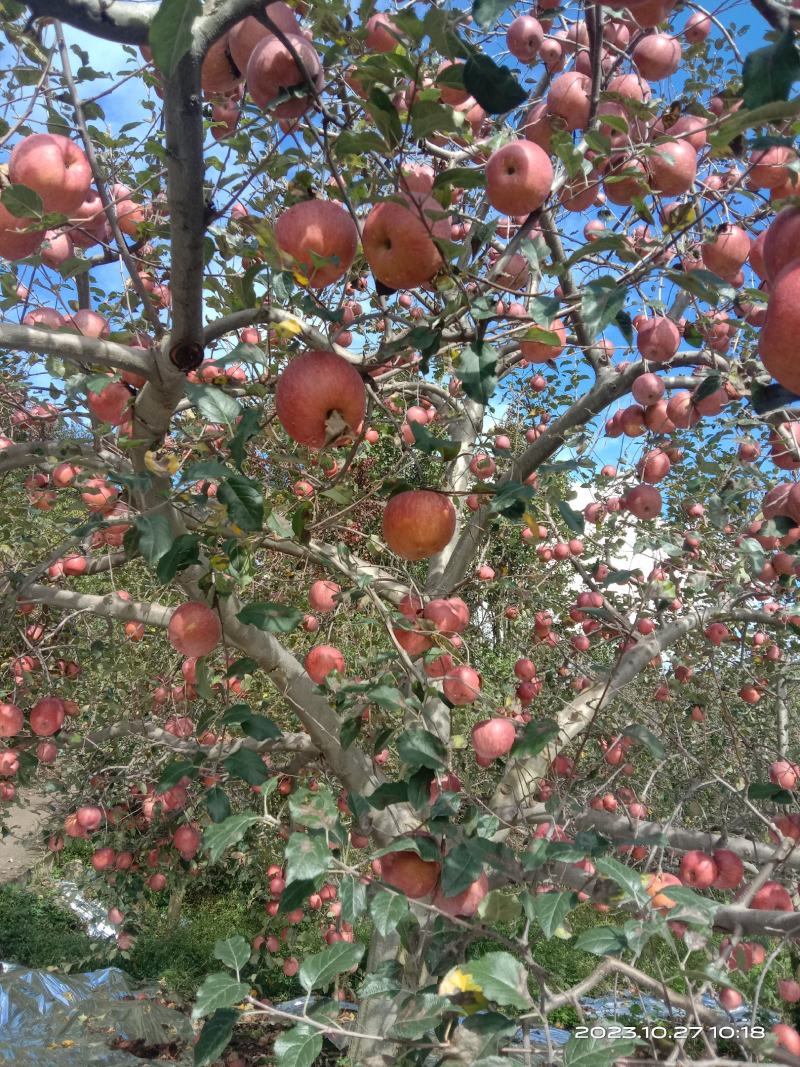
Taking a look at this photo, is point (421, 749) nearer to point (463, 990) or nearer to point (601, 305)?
point (463, 990)

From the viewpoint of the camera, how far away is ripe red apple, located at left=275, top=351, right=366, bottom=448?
1.34 meters

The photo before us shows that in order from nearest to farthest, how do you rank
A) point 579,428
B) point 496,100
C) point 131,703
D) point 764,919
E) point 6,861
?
1. point 496,100
2. point 764,919
3. point 579,428
4. point 131,703
5. point 6,861

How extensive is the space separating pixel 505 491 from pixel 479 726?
1.05 meters

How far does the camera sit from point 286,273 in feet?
4.55

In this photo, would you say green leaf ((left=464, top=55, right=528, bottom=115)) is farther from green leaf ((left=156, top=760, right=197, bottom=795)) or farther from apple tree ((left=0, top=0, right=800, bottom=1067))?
green leaf ((left=156, top=760, right=197, bottom=795))

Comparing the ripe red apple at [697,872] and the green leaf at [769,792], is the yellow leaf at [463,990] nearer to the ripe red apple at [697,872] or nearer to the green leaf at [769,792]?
the green leaf at [769,792]

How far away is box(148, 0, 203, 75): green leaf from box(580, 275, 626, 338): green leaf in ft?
2.38

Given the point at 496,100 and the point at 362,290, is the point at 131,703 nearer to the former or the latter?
the point at 362,290

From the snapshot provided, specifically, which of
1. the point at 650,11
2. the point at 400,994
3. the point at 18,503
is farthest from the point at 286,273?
the point at 18,503

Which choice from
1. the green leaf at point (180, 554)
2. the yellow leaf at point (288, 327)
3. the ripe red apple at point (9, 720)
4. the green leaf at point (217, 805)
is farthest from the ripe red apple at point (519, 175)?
the ripe red apple at point (9, 720)

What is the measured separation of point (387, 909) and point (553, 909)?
319 mm

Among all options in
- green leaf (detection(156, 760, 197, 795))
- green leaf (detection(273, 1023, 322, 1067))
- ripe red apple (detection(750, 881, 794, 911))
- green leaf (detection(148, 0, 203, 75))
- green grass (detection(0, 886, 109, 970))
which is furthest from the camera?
green grass (detection(0, 886, 109, 970))

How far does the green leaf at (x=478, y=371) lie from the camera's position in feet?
4.12

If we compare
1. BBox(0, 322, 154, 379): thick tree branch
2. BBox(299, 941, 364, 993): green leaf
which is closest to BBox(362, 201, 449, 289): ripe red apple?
BBox(0, 322, 154, 379): thick tree branch
